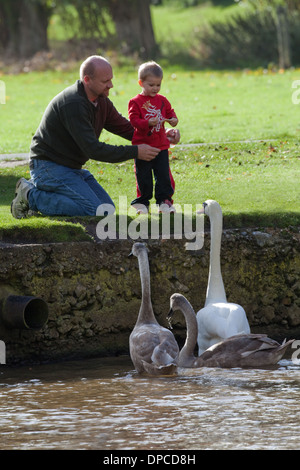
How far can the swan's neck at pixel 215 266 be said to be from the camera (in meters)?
8.89

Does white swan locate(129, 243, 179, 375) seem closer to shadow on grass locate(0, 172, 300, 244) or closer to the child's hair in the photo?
shadow on grass locate(0, 172, 300, 244)

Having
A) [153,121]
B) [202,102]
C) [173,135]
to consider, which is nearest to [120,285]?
[153,121]

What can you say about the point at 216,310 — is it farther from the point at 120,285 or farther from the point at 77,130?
the point at 77,130

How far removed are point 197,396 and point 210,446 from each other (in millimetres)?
1274

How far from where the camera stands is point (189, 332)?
8617 mm

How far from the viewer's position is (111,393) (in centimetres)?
763

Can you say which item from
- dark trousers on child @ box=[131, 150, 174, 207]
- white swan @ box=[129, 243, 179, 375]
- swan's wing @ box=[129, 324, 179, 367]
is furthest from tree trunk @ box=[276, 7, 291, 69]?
swan's wing @ box=[129, 324, 179, 367]

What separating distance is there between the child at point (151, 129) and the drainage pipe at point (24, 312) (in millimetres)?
1788

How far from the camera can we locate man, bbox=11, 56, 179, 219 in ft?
30.1

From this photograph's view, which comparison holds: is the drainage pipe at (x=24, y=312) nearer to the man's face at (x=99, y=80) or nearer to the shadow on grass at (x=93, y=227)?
the shadow on grass at (x=93, y=227)

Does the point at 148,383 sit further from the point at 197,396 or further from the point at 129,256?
the point at 129,256

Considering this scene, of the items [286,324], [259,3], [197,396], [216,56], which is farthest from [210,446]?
[259,3]

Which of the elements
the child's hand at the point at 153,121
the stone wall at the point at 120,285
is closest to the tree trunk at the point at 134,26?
the child's hand at the point at 153,121

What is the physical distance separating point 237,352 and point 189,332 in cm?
61
